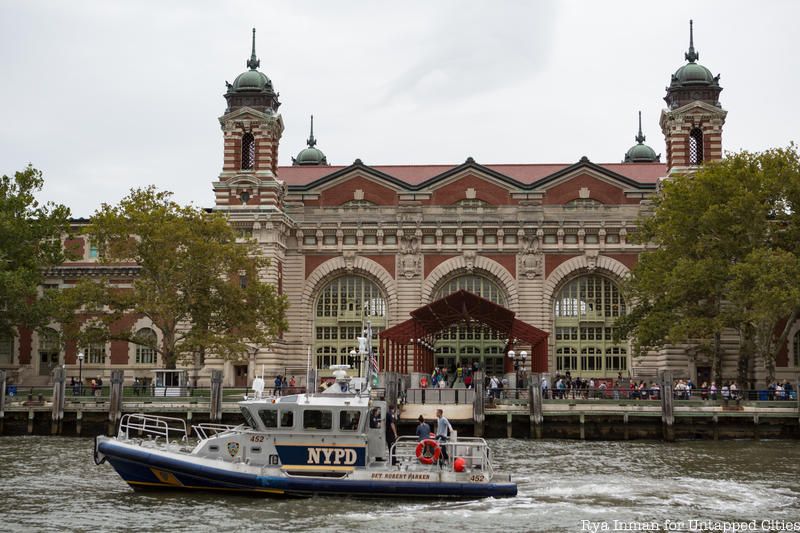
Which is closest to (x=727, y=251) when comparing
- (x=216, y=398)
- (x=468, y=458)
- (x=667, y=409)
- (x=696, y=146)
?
(x=667, y=409)

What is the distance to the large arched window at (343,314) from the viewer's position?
7925 centimetres

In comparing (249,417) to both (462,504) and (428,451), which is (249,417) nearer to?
(428,451)

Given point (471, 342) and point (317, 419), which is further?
point (471, 342)

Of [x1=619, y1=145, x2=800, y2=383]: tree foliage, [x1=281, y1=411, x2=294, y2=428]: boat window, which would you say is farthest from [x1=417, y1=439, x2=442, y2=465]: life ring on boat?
[x1=619, y1=145, x2=800, y2=383]: tree foliage


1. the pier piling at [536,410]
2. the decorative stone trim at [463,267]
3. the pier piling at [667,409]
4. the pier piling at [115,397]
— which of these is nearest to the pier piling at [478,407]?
the pier piling at [536,410]

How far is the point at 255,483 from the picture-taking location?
32.4m

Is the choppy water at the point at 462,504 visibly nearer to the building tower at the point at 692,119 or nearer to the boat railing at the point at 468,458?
the boat railing at the point at 468,458

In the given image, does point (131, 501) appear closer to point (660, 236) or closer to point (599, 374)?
point (660, 236)

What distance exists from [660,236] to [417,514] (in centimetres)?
4014

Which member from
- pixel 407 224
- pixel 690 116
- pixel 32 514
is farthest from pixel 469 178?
pixel 32 514

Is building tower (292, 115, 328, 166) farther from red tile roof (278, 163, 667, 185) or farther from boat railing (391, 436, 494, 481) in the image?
boat railing (391, 436, 494, 481)

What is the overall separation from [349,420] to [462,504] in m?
4.36

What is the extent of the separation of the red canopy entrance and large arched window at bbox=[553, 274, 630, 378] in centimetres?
539

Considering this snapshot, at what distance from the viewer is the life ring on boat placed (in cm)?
3278
